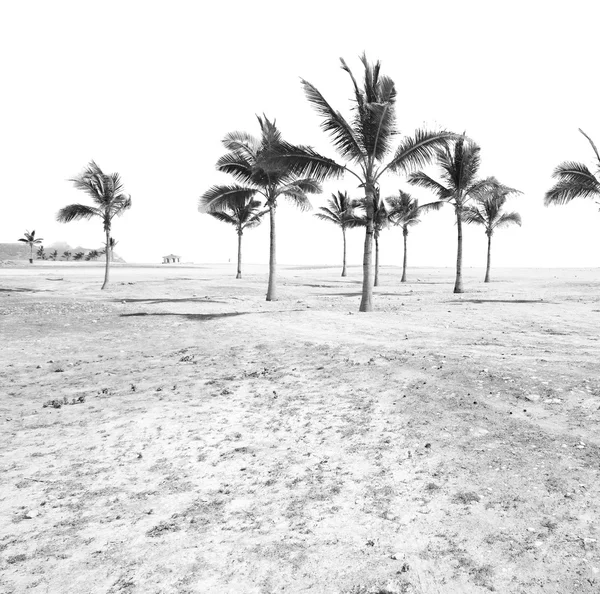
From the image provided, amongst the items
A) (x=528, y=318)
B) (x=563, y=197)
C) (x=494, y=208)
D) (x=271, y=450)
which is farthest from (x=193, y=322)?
(x=494, y=208)

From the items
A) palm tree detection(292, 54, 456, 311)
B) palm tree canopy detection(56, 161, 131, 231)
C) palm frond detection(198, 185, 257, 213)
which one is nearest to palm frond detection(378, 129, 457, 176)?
palm tree detection(292, 54, 456, 311)

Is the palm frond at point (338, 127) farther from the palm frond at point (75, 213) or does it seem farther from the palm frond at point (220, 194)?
the palm frond at point (75, 213)

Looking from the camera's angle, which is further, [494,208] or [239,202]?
[494,208]

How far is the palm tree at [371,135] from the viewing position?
1600 centimetres

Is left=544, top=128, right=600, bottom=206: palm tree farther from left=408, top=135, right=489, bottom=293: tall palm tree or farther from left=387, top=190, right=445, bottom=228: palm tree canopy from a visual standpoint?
left=387, top=190, right=445, bottom=228: palm tree canopy

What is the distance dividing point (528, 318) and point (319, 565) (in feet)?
46.6

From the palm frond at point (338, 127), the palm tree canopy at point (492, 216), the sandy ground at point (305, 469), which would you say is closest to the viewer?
the sandy ground at point (305, 469)

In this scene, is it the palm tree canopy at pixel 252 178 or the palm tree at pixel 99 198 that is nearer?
the palm tree canopy at pixel 252 178

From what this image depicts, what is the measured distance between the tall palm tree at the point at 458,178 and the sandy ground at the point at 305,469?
1860cm

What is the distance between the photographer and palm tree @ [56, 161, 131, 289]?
89.8 feet

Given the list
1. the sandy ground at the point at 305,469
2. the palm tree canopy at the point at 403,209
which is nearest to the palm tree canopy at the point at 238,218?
the palm tree canopy at the point at 403,209

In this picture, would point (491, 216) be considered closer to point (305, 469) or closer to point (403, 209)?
point (403, 209)

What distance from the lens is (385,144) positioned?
16781mm

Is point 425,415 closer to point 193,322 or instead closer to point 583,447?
point 583,447
